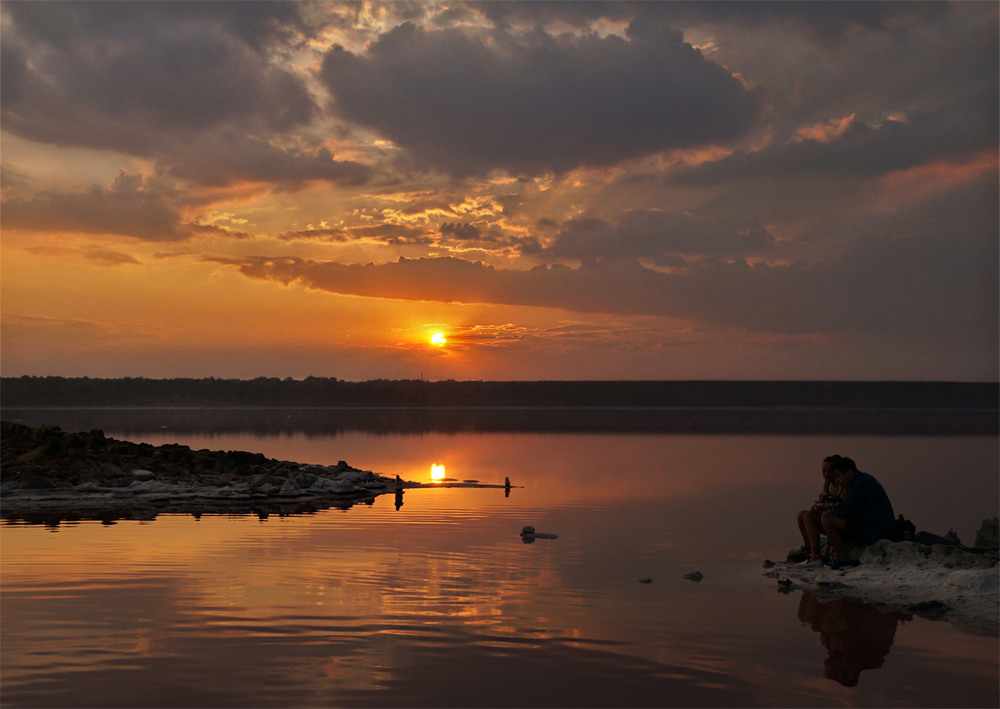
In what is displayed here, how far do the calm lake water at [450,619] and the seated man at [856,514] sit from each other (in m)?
1.61

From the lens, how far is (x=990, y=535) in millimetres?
16312

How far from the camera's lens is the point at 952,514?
2356 cm

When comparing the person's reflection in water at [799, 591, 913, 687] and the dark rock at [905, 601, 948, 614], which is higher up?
the dark rock at [905, 601, 948, 614]

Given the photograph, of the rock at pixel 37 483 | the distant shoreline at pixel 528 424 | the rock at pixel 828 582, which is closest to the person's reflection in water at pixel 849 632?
the rock at pixel 828 582

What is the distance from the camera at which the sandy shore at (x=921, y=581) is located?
11906 mm

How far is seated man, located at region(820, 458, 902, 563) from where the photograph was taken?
14.7 metres

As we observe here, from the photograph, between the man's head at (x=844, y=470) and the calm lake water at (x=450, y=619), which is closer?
the calm lake water at (x=450, y=619)

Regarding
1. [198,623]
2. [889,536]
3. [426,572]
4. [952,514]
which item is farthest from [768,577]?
[952,514]

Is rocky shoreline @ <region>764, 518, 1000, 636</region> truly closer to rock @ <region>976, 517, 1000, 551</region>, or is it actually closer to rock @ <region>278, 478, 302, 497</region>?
rock @ <region>976, 517, 1000, 551</region>

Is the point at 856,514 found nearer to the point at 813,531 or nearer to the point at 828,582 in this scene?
the point at 813,531

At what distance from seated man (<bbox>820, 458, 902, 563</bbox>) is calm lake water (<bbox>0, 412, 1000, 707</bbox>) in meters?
1.61

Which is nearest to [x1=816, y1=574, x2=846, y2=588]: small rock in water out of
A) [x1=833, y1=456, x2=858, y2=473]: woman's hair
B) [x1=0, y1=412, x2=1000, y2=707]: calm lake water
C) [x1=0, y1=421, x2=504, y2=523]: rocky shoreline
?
[x1=0, y1=412, x2=1000, y2=707]: calm lake water

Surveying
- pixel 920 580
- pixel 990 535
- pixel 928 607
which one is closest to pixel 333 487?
pixel 990 535

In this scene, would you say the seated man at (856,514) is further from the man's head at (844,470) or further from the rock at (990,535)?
the rock at (990,535)
